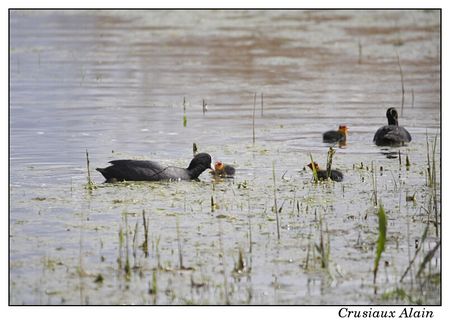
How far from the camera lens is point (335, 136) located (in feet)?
44.9

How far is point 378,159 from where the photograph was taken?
41.2ft

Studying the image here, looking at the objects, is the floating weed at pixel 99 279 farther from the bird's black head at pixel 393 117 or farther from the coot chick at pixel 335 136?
the bird's black head at pixel 393 117

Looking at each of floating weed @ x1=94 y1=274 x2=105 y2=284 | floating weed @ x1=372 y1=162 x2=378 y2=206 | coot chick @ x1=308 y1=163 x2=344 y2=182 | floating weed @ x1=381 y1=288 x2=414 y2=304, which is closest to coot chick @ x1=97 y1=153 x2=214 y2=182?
coot chick @ x1=308 y1=163 x2=344 y2=182

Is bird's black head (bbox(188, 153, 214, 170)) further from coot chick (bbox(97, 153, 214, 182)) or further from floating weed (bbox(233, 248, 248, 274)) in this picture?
floating weed (bbox(233, 248, 248, 274))

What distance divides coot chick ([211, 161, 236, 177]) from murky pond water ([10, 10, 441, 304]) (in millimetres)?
193

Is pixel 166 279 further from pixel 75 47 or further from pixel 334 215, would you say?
pixel 75 47

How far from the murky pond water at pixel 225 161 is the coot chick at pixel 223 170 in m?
0.19

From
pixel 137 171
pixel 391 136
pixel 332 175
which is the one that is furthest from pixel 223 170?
Result: pixel 391 136

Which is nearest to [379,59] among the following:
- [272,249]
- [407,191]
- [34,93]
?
[34,93]

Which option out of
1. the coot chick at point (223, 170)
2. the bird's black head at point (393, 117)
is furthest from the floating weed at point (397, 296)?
the bird's black head at point (393, 117)

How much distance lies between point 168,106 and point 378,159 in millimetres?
5071

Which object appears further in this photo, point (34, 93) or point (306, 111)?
point (34, 93)

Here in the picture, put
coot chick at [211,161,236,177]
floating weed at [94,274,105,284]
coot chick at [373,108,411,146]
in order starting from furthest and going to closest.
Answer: coot chick at [373,108,411,146] < coot chick at [211,161,236,177] < floating weed at [94,274,105,284]

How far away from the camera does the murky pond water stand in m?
7.66
